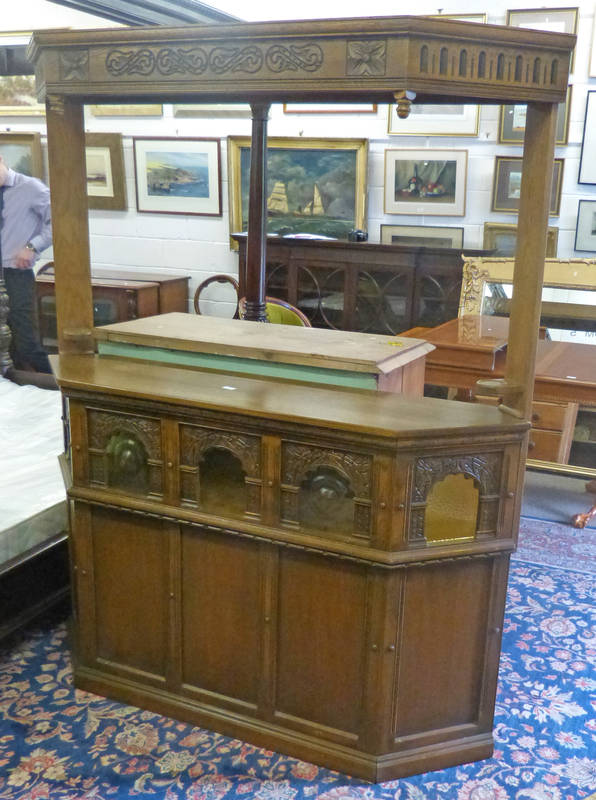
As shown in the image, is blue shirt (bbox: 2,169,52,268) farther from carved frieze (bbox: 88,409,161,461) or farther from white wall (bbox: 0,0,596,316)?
carved frieze (bbox: 88,409,161,461)

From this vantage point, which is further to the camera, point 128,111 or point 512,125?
point 128,111

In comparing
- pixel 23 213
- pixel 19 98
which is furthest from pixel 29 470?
pixel 19 98

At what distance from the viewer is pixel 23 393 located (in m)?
4.98

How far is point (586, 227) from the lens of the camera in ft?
21.3

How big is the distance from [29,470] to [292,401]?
1705 mm

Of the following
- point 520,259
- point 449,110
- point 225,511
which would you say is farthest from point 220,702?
point 449,110

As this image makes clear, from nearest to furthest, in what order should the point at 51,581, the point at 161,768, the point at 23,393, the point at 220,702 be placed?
1. the point at 161,768
2. the point at 220,702
3. the point at 51,581
4. the point at 23,393

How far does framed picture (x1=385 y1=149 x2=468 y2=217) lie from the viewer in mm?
6789

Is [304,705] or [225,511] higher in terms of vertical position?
[225,511]

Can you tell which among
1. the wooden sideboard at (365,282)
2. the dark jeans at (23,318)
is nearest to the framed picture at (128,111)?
the wooden sideboard at (365,282)

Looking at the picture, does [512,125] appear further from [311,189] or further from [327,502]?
[327,502]

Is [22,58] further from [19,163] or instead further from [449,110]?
[449,110]

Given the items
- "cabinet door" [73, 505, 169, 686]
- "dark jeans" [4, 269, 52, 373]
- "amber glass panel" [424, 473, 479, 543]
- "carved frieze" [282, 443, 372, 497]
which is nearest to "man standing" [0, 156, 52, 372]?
"dark jeans" [4, 269, 52, 373]

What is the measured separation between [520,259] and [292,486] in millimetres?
992
